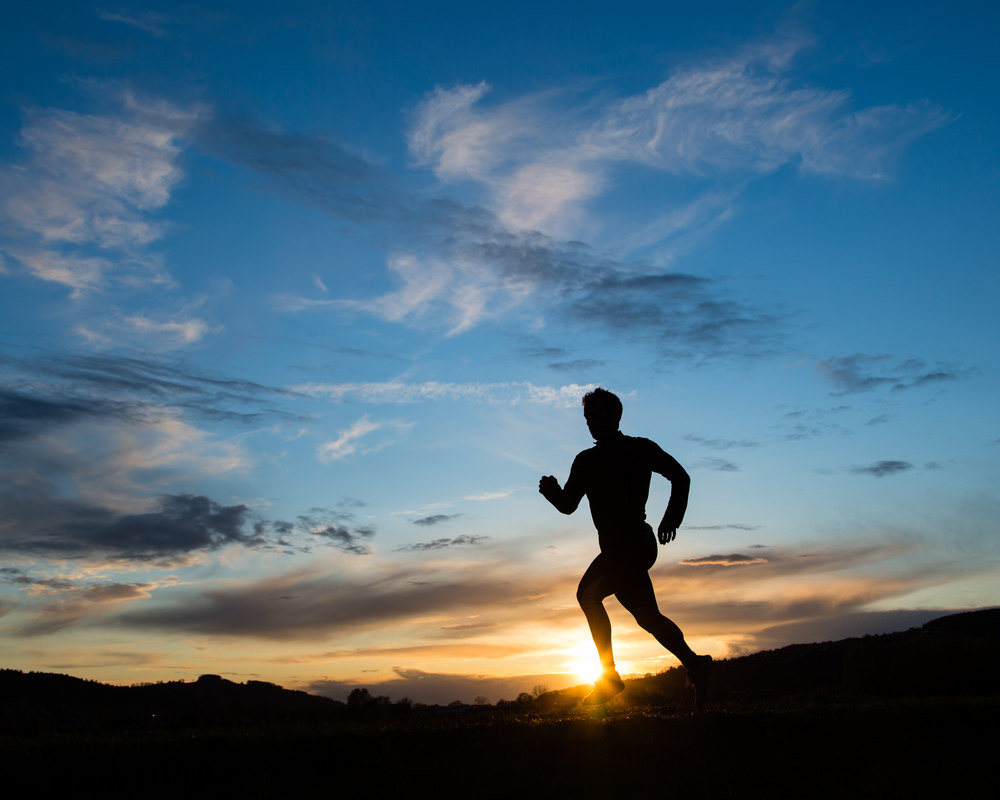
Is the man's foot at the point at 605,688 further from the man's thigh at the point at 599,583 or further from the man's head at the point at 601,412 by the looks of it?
the man's head at the point at 601,412

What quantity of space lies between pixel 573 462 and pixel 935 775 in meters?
4.76

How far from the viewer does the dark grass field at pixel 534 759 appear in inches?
231

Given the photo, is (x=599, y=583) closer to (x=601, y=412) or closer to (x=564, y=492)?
(x=564, y=492)

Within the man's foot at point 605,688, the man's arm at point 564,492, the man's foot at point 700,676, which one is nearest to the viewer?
the man's foot at point 605,688

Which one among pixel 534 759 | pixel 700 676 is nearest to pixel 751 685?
pixel 700 676

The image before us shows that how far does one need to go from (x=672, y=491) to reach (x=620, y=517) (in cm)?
69

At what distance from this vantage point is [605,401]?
957 cm

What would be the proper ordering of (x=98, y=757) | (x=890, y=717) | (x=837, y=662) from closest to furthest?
(x=98, y=757) → (x=890, y=717) → (x=837, y=662)

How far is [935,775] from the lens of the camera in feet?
21.9

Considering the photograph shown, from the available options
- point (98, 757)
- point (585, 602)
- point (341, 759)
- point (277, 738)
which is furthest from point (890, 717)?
point (98, 757)

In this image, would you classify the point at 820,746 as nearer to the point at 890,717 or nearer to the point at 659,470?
the point at 890,717

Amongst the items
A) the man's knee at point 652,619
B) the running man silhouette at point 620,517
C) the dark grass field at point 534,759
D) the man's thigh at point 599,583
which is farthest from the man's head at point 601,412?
A: the dark grass field at point 534,759

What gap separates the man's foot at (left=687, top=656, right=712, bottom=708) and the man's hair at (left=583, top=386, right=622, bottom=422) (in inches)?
118

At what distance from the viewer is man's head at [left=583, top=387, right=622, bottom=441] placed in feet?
31.1
